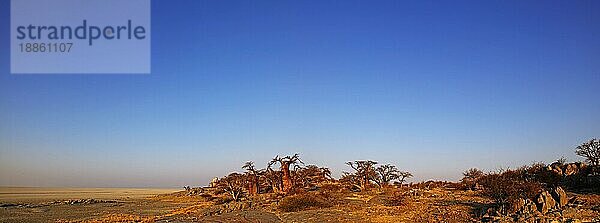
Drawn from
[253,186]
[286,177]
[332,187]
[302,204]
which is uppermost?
[286,177]

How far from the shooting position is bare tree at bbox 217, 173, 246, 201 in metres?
49.9

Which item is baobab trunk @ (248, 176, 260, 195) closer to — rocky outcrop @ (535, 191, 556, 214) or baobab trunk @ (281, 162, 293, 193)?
baobab trunk @ (281, 162, 293, 193)

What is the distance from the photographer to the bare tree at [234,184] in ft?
164

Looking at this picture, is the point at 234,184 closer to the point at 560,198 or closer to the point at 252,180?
the point at 252,180

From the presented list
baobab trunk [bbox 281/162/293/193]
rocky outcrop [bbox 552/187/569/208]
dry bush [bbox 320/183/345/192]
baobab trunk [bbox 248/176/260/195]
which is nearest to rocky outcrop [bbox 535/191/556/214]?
rocky outcrop [bbox 552/187/569/208]

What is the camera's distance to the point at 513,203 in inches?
862

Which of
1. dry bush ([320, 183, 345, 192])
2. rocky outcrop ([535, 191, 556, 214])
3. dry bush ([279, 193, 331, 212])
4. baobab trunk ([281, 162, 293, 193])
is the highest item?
baobab trunk ([281, 162, 293, 193])

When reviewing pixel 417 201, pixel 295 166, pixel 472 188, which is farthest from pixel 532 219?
pixel 295 166

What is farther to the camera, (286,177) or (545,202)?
(286,177)

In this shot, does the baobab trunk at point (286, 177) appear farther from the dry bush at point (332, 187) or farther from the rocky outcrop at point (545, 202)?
the rocky outcrop at point (545, 202)

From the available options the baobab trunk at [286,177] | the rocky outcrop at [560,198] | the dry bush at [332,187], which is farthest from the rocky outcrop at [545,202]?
the baobab trunk at [286,177]

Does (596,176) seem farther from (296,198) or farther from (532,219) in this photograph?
(296,198)

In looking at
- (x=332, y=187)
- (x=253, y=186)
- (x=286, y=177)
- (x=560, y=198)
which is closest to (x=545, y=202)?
(x=560, y=198)

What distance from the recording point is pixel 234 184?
5378 cm
